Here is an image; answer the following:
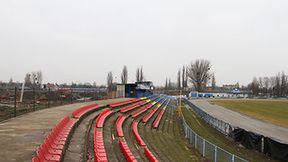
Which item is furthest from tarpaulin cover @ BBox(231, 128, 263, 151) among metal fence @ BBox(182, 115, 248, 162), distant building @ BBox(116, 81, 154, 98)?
distant building @ BBox(116, 81, 154, 98)

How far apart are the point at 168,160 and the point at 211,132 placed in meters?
14.2

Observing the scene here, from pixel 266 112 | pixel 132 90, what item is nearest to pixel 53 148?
pixel 132 90

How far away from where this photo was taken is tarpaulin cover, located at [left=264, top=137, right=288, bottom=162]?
54.7 ft

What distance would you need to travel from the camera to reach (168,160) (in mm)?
14938

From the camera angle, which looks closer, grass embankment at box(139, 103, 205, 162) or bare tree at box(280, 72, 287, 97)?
grass embankment at box(139, 103, 205, 162)

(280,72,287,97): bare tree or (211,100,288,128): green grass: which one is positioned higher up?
(280,72,287,97): bare tree

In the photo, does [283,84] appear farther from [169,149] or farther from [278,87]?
[169,149]

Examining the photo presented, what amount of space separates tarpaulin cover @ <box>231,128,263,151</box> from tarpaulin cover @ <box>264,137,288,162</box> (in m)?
1.05

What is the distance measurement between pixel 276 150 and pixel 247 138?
12.7ft

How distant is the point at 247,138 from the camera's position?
21.4m

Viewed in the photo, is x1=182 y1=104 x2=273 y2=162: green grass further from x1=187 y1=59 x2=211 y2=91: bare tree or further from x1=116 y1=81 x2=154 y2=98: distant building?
x1=187 y1=59 x2=211 y2=91: bare tree

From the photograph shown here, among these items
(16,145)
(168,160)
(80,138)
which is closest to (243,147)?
(168,160)

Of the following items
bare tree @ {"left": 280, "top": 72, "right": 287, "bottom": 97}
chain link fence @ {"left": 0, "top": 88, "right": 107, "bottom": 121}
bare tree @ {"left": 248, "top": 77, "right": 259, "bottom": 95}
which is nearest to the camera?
chain link fence @ {"left": 0, "top": 88, "right": 107, "bottom": 121}

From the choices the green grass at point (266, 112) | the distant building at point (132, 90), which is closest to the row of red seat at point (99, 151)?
the green grass at point (266, 112)
